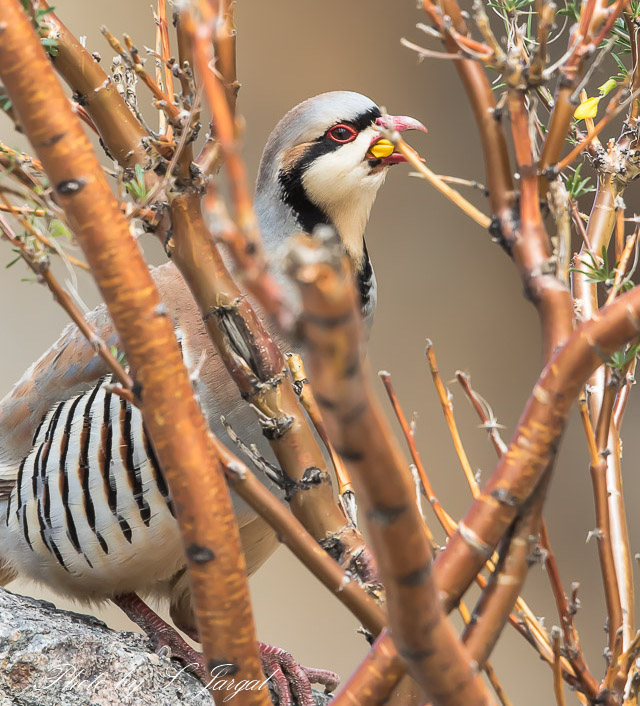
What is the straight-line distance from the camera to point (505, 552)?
1.46 feet

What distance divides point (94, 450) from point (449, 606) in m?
0.91

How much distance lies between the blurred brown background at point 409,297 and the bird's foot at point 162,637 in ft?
6.24

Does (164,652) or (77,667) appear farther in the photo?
(164,652)

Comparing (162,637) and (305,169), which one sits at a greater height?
(305,169)

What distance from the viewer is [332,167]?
4.19 feet

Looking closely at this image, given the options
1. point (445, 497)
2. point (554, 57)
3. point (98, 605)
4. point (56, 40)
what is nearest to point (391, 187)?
point (554, 57)

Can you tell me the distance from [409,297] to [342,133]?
7.18 feet

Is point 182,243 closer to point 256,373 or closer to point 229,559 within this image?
point 256,373

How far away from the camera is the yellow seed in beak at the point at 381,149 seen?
128 cm

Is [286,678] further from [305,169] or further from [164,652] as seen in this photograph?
[305,169]

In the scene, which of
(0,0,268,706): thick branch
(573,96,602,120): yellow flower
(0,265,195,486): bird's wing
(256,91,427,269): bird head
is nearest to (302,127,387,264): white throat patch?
(256,91,427,269): bird head

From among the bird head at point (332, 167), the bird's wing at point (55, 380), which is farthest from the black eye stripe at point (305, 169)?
the bird's wing at point (55, 380)

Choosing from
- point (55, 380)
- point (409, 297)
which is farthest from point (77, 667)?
point (409, 297)

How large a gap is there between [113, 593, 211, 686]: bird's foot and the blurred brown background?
6.24ft
